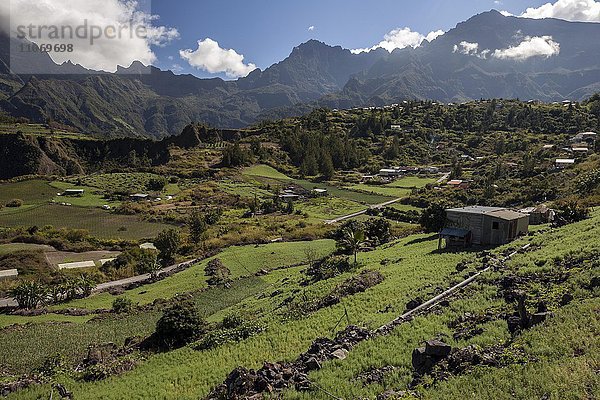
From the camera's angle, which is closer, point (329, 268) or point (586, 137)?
point (329, 268)

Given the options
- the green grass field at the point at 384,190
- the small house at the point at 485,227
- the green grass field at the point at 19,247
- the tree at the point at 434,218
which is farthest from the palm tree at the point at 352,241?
the green grass field at the point at 384,190

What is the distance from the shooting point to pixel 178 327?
23.2m

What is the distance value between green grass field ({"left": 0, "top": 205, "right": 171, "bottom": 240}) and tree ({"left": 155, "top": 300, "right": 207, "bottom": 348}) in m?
45.1

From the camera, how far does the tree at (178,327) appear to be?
23219mm

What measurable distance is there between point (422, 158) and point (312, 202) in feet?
235

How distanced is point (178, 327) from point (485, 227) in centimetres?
2547

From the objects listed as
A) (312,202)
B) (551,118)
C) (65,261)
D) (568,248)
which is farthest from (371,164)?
(568,248)

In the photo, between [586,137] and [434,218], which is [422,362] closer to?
[434,218]

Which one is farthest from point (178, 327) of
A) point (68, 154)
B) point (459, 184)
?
point (68, 154)

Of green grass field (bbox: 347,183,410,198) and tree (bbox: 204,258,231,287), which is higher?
green grass field (bbox: 347,183,410,198)

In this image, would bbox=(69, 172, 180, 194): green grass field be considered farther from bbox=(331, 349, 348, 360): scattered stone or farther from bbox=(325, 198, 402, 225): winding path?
bbox=(331, 349, 348, 360): scattered stone

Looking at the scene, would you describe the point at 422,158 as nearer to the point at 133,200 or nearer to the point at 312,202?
the point at 312,202

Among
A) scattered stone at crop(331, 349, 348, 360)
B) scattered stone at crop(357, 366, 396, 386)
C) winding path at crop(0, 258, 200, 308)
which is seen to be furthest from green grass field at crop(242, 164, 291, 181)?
scattered stone at crop(357, 366, 396, 386)

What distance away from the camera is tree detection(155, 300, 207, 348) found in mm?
23219
